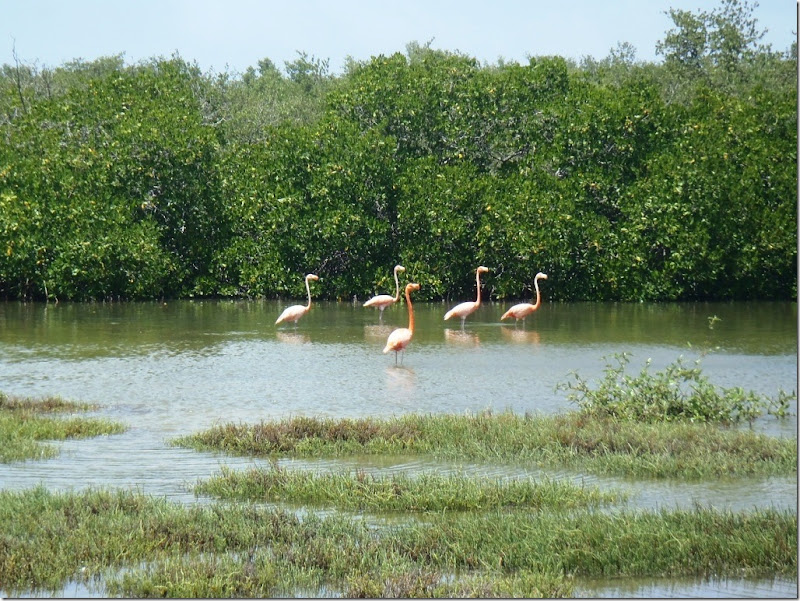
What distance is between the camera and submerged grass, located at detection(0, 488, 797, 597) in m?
6.62

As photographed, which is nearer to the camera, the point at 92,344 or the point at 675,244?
the point at 92,344

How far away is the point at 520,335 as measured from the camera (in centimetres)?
2223

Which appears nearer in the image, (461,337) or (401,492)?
(401,492)

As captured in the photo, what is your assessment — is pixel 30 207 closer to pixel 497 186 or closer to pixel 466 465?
pixel 497 186

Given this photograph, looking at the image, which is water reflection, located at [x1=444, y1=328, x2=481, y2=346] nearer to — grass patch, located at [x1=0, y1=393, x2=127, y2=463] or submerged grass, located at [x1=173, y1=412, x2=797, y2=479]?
grass patch, located at [x1=0, y1=393, x2=127, y2=463]

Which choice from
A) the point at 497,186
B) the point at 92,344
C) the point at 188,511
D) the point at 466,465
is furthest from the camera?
the point at 497,186

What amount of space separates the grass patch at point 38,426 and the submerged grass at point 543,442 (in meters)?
1.12

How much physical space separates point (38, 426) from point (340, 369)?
6.45 meters

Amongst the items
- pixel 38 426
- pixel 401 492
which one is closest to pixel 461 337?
pixel 38 426

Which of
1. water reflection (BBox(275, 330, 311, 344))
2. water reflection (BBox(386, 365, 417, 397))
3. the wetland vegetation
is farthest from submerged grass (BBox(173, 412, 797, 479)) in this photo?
water reflection (BBox(275, 330, 311, 344))

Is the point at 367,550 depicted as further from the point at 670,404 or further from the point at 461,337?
the point at 461,337

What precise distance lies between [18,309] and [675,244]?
663 inches

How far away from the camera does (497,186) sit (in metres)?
31.1

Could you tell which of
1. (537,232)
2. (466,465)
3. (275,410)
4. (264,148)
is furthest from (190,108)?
(466,465)
